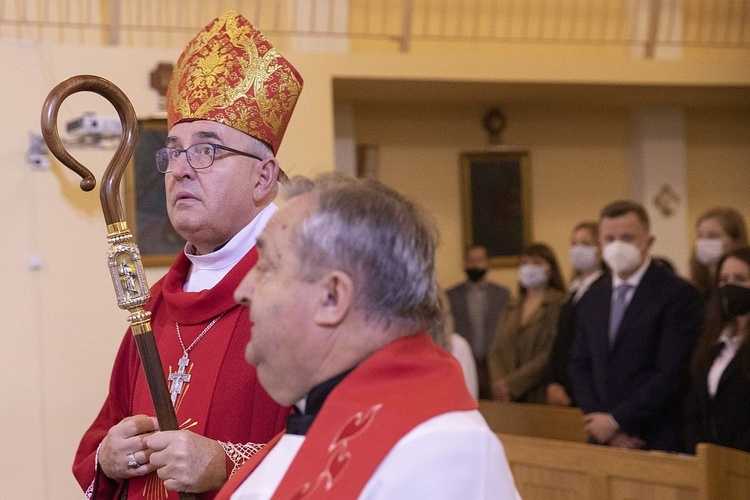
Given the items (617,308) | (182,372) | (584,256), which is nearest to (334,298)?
(182,372)

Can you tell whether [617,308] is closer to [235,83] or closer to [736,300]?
[736,300]

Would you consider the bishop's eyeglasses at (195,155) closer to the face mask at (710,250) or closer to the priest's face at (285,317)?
the priest's face at (285,317)

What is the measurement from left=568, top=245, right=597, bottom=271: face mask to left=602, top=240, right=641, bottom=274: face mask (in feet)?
6.02

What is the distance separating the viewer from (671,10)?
32.3 ft

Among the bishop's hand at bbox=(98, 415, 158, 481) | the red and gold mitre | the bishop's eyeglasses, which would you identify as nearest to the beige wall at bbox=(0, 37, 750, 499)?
the red and gold mitre

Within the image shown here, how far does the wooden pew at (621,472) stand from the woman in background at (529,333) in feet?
6.24

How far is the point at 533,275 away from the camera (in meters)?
7.47

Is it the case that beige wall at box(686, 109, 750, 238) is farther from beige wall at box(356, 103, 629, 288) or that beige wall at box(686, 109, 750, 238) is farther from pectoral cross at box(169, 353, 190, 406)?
pectoral cross at box(169, 353, 190, 406)

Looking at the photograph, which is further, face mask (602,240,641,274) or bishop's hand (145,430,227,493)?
face mask (602,240,641,274)

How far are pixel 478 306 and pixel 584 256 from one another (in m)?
1.10

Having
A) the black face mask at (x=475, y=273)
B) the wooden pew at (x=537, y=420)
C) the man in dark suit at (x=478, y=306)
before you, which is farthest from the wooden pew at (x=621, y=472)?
the black face mask at (x=475, y=273)

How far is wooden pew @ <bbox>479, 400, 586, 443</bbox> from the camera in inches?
210

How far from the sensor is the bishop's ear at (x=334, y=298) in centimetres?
184

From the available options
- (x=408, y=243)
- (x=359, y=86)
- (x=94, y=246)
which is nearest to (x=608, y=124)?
(x=359, y=86)
